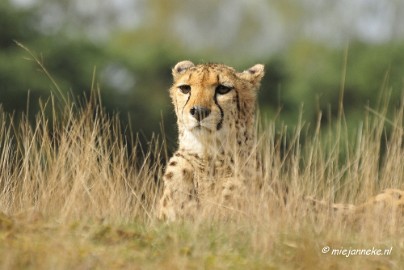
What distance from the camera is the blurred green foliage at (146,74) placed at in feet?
70.8

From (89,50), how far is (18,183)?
1665cm

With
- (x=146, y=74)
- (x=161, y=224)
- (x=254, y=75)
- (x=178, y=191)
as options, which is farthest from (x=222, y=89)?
(x=146, y=74)

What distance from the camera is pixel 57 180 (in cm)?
752

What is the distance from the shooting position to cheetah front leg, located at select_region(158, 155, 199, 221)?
24.7 feet

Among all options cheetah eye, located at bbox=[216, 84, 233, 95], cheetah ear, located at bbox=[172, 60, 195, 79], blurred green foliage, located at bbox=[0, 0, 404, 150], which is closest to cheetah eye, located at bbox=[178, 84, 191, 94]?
cheetah eye, located at bbox=[216, 84, 233, 95]

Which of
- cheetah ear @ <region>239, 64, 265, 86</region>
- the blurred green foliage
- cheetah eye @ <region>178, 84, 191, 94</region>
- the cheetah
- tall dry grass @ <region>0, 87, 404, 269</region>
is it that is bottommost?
the blurred green foliage

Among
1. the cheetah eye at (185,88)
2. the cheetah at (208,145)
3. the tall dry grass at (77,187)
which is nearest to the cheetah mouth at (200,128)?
the cheetah at (208,145)

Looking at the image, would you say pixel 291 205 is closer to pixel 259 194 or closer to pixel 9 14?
pixel 259 194

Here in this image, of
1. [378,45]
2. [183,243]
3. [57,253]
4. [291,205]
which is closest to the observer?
[57,253]

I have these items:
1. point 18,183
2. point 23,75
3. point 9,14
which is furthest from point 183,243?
point 9,14

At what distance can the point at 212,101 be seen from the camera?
7668 millimetres

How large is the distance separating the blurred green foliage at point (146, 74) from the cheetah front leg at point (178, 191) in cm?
1238

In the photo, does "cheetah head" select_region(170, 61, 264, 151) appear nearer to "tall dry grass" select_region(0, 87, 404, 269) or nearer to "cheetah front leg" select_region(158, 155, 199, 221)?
"cheetah front leg" select_region(158, 155, 199, 221)

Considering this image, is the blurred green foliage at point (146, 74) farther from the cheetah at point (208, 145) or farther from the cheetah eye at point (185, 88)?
the cheetah at point (208, 145)
